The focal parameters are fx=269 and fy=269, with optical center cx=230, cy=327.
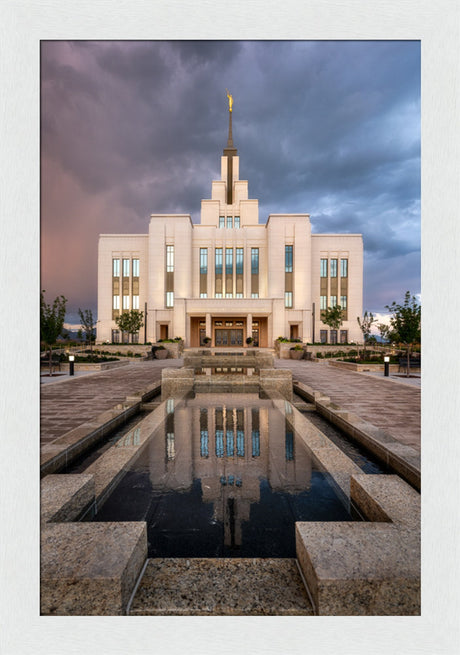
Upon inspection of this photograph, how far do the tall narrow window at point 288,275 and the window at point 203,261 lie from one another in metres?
11.1

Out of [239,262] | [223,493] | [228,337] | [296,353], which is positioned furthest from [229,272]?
[223,493]

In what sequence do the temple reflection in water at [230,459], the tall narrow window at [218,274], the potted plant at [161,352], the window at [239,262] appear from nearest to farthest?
the temple reflection in water at [230,459] → the potted plant at [161,352] → the tall narrow window at [218,274] → the window at [239,262]

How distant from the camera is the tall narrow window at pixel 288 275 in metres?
37.5

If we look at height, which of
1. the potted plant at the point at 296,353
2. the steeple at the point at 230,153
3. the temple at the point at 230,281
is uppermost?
the steeple at the point at 230,153

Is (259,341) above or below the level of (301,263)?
below

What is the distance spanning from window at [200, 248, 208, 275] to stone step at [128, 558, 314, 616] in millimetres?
37827

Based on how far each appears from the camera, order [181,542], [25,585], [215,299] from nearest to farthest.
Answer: [25,585], [181,542], [215,299]

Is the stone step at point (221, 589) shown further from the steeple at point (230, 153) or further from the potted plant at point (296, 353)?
the steeple at point (230, 153)

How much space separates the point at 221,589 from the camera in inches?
64.5

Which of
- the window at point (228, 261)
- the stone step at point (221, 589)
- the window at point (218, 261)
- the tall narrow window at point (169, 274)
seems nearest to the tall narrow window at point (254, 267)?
the window at point (228, 261)
